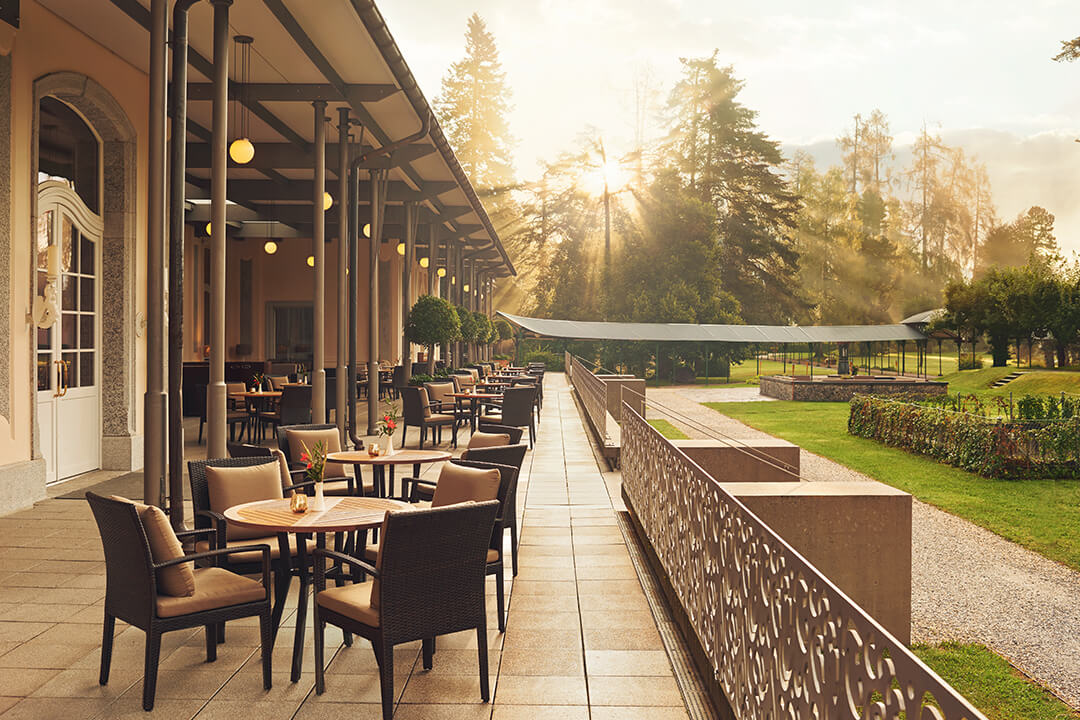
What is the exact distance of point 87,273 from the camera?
8992 mm

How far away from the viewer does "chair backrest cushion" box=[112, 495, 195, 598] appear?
358 cm

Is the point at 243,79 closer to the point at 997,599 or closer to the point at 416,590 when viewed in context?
the point at 416,590

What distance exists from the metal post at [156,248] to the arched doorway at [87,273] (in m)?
2.26

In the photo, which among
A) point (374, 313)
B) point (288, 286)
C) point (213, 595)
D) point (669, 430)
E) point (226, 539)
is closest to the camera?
point (213, 595)

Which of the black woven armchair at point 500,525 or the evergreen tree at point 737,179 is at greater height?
the evergreen tree at point 737,179

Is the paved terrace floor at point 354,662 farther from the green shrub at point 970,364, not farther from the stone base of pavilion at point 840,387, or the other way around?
the green shrub at point 970,364

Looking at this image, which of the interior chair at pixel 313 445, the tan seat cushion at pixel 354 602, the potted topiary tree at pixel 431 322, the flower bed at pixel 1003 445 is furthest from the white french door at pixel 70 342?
the flower bed at pixel 1003 445

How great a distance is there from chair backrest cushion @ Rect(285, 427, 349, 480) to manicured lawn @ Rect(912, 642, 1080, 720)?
4198mm

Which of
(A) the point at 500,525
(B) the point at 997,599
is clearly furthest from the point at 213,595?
(B) the point at 997,599

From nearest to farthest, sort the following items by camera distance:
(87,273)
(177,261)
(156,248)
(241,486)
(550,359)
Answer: (241,486)
(177,261)
(156,248)
(87,273)
(550,359)

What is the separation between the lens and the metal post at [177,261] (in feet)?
19.5

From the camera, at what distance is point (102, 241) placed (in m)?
9.22

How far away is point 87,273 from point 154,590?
654 cm

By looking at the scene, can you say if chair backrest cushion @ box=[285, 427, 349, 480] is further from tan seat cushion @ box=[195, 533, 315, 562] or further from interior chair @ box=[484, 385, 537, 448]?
interior chair @ box=[484, 385, 537, 448]
